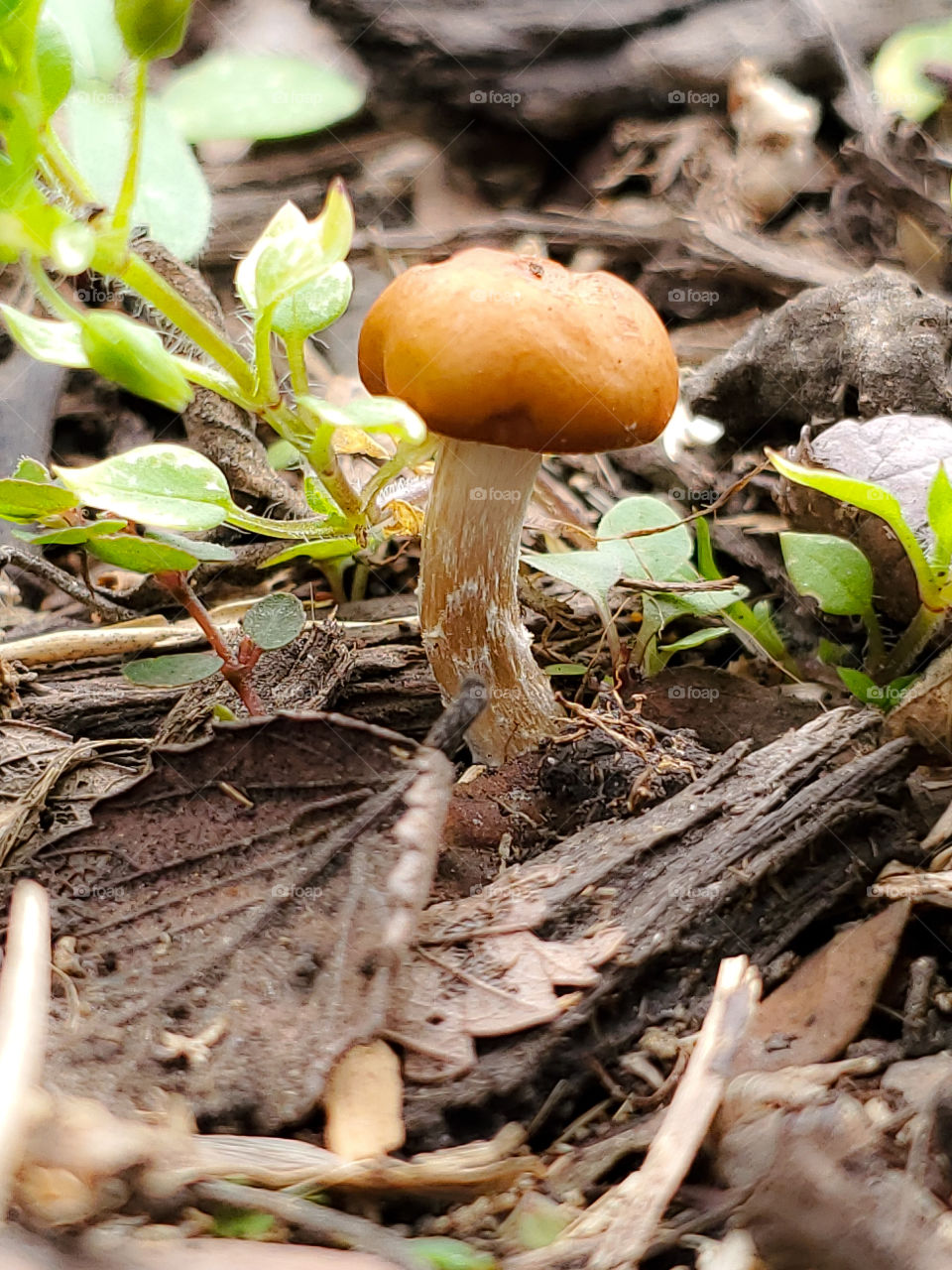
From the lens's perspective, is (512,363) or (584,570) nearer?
(512,363)

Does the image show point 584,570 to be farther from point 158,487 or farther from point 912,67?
point 912,67

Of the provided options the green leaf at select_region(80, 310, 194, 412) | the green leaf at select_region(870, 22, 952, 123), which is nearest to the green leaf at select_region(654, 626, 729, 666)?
the green leaf at select_region(80, 310, 194, 412)

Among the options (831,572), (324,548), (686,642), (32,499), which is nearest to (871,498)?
(831,572)

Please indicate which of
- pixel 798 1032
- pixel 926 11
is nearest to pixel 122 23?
pixel 798 1032

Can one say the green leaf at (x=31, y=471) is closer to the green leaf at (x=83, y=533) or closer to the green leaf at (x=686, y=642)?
the green leaf at (x=83, y=533)

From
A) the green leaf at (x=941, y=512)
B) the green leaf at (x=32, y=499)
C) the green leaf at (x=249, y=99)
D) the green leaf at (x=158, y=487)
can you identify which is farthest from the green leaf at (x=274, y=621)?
the green leaf at (x=249, y=99)

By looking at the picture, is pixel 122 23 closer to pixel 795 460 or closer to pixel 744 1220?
pixel 795 460
